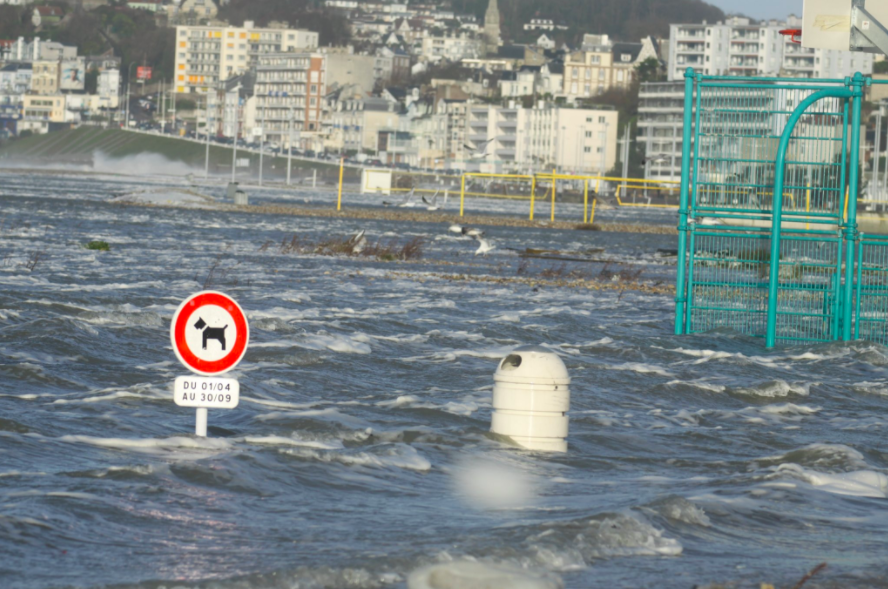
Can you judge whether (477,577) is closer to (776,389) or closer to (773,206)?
(776,389)

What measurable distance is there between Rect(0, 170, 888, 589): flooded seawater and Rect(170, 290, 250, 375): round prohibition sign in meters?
0.58

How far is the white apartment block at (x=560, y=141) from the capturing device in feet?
595

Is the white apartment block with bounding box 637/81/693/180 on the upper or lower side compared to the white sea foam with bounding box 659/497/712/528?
upper

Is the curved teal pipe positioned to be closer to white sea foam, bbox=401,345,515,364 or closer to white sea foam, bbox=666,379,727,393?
white sea foam, bbox=666,379,727,393

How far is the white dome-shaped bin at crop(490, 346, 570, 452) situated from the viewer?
8.77 m

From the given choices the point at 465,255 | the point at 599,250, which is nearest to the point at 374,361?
the point at 465,255

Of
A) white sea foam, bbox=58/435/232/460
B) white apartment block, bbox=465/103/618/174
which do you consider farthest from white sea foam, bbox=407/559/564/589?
white apartment block, bbox=465/103/618/174

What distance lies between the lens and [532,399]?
348 inches

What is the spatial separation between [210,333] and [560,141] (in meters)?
175

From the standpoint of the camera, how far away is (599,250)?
36844 mm

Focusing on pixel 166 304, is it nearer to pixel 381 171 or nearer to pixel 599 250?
pixel 599 250

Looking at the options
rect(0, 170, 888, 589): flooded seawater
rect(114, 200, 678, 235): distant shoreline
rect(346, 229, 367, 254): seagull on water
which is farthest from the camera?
rect(114, 200, 678, 235): distant shoreline

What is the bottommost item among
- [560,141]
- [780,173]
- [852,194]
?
[852,194]

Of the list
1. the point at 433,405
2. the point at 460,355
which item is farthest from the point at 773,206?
the point at 433,405
